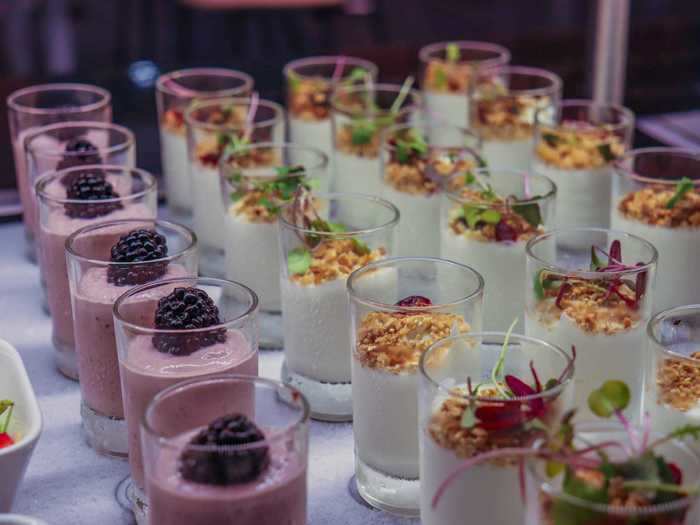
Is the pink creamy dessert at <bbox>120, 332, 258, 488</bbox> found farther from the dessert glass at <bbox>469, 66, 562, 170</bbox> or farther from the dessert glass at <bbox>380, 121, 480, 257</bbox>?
the dessert glass at <bbox>469, 66, 562, 170</bbox>

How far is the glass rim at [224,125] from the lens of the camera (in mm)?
2041

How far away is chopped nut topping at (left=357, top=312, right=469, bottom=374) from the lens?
4.42 ft

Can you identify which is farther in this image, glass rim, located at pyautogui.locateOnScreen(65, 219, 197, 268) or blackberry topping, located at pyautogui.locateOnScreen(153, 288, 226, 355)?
glass rim, located at pyautogui.locateOnScreen(65, 219, 197, 268)

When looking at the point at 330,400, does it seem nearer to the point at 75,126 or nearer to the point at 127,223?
the point at 127,223

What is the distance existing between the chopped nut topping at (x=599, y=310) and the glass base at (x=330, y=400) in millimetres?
309

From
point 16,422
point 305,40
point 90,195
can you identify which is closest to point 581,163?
point 90,195

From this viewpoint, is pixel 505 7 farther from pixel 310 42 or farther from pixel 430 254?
pixel 430 254

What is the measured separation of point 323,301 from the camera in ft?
5.22

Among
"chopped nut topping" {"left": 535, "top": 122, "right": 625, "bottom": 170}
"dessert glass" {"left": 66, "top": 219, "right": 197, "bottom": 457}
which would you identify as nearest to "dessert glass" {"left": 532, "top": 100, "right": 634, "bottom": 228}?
"chopped nut topping" {"left": 535, "top": 122, "right": 625, "bottom": 170}

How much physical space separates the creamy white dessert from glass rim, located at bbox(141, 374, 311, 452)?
80 centimetres

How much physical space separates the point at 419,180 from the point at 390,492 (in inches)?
26.8

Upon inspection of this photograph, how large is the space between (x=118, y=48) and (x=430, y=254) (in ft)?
10.6

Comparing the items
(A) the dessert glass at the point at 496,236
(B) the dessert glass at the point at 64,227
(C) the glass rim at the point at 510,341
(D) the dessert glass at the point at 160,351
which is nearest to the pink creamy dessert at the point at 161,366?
(D) the dessert glass at the point at 160,351

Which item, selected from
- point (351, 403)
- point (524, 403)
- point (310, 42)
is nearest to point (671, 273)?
point (351, 403)
